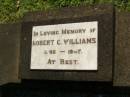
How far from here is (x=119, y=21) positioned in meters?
3.90

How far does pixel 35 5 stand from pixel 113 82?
1715 mm

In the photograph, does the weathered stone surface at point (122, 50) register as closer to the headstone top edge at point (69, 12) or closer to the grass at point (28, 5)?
the headstone top edge at point (69, 12)

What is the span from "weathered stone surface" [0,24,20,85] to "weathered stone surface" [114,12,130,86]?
47.3 inches

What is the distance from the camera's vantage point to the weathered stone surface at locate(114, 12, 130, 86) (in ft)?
12.3

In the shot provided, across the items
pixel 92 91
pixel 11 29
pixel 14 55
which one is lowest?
pixel 92 91

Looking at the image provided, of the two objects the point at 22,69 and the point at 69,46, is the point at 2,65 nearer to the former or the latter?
the point at 22,69

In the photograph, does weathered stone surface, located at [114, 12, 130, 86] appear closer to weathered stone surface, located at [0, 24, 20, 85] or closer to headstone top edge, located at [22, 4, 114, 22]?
headstone top edge, located at [22, 4, 114, 22]

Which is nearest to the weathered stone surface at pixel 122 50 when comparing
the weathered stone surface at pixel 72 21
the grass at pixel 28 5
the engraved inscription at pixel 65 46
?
the weathered stone surface at pixel 72 21

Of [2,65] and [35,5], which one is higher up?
[35,5]

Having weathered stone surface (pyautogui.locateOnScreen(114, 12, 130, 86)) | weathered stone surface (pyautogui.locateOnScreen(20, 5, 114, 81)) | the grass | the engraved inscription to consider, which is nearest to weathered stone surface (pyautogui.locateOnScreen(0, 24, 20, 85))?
weathered stone surface (pyautogui.locateOnScreen(20, 5, 114, 81))

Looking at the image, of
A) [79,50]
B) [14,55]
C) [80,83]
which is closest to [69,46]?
[79,50]

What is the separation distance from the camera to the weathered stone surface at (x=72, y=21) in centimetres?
379

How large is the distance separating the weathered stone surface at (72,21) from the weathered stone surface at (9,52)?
0.13 meters

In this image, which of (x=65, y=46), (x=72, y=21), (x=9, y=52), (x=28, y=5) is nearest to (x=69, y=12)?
(x=72, y=21)
